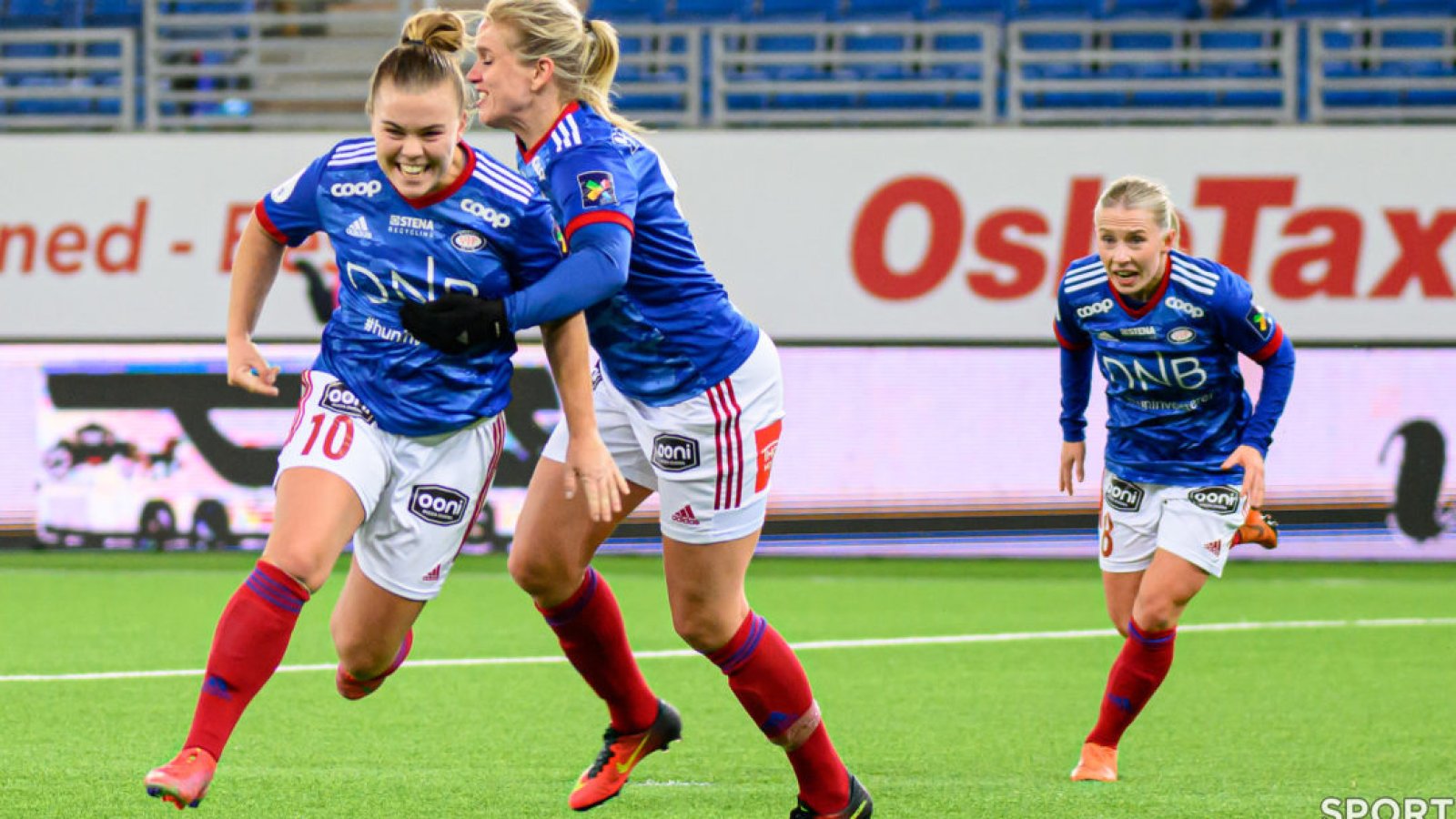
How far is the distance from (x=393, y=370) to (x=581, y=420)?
45 cm

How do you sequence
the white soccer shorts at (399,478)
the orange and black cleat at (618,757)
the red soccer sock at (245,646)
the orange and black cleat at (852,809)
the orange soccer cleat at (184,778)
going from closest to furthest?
the orange soccer cleat at (184,778), the red soccer sock at (245,646), the white soccer shorts at (399,478), the orange and black cleat at (852,809), the orange and black cleat at (618,757)

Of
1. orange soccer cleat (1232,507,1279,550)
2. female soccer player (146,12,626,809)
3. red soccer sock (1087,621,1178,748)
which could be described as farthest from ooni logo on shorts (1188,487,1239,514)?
female soccer player (146,12,626,809)

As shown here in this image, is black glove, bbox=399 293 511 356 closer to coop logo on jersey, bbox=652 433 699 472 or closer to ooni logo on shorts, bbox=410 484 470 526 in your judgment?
ooni logo on shorts, bbox=410 484 470 526

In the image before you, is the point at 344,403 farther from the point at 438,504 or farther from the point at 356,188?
the point at 356,188

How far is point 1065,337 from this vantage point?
20.4 ft

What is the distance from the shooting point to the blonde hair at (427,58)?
4.30 metres

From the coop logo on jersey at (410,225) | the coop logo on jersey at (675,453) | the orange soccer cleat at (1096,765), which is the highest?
the coop logo on jersey at (410,225)

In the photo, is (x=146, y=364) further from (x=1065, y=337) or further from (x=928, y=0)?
(x=1065, y=337)

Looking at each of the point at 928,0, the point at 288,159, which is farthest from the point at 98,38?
the point at 928,0

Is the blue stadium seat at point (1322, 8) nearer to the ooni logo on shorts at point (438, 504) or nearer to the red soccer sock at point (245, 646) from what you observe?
the ooni logo on shorts at point (438, 504)

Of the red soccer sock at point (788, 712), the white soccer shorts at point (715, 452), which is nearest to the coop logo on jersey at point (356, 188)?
the white soccer shorts at point (715, 452)

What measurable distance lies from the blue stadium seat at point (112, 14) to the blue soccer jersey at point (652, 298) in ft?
42.6

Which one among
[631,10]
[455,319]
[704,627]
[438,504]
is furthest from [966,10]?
[455,319]

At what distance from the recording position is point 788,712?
Result: 15.5 ft
